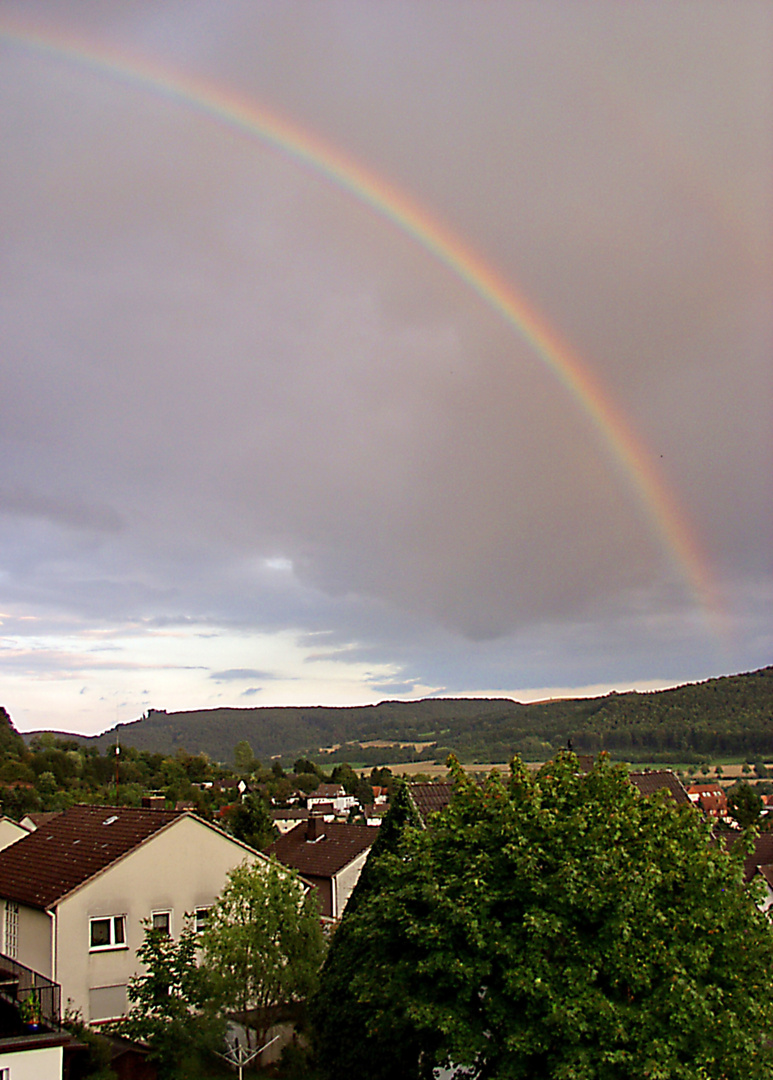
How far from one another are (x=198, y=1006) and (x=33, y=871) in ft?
40.4

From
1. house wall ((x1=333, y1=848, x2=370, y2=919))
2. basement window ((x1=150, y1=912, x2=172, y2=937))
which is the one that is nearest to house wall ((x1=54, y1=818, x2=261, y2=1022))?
basement window ((x1=150, y1=912, x2=172, y2=937))

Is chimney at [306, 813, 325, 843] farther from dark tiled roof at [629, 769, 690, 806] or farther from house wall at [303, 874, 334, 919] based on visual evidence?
dark tiled roof at [629, 769, 690, 806]

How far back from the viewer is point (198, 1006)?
2436 centimetres

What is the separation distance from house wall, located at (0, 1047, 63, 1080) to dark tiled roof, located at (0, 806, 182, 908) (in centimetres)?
1190

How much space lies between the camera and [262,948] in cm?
2550

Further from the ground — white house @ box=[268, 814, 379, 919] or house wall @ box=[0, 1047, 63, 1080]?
house wall @ box=[0, 1047, 63, 1080]

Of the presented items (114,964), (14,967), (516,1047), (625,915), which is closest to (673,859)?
(625,915)

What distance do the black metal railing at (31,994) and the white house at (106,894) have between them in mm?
3792

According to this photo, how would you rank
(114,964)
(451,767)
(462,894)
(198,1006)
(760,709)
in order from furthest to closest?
1. (760,709)
2. (114,964)
3. (198,1006)
4. (451,767)
5. (462,894)

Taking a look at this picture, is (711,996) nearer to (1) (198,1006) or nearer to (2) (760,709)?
(1) (198,1006)

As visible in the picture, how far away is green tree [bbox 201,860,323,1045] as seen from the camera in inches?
993

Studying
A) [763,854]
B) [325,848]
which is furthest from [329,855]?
[763,854]

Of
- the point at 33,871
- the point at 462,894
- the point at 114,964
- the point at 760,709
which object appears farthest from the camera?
the point at 760,709

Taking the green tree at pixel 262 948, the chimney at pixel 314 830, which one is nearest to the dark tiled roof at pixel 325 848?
the chimney at pixel 314 830
